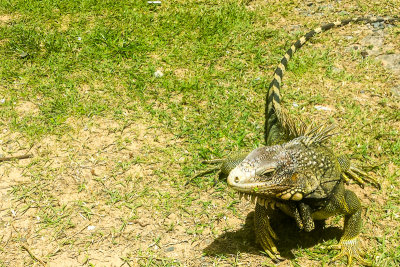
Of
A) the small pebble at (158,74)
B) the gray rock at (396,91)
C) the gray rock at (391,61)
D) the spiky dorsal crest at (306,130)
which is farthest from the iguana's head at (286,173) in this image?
the gray rock at (391,61)

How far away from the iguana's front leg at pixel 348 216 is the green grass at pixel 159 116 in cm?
20

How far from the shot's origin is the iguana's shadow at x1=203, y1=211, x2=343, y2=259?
355cm

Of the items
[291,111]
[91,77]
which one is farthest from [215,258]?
[91,77]

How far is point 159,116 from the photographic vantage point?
493 cm

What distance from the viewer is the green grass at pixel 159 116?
3.70 meters

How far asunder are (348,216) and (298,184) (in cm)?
86

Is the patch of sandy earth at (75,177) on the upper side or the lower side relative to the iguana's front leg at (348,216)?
lower

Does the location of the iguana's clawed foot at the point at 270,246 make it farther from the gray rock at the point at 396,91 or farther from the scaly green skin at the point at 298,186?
the gray rock at the point at 396,91

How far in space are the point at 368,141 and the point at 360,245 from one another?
1.42 metres

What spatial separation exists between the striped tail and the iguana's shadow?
0.87 m

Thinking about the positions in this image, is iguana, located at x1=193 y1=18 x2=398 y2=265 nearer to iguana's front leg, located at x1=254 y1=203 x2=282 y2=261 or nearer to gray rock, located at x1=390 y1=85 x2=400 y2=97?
iguana's front leg, located at x1=254 y1=203 x2=282 y2=261

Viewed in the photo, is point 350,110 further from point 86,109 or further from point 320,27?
point 86,109

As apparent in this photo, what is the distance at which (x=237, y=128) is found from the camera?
15.6 feet

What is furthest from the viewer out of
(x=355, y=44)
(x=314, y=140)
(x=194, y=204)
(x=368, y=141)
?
(x=355, y=44)
